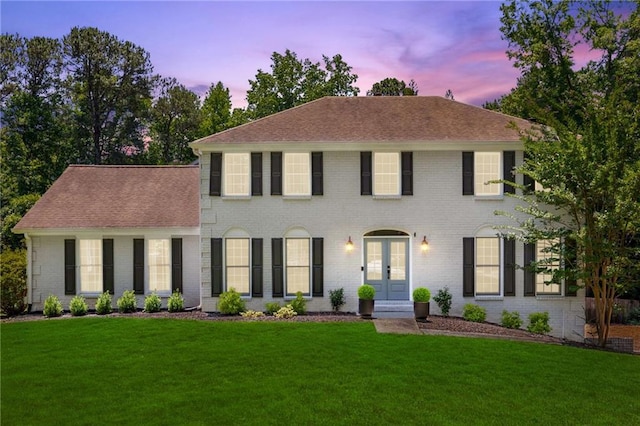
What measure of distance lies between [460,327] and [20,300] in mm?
16909

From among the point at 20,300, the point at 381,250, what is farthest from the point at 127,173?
the point at 381,250

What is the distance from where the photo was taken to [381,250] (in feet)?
61.4

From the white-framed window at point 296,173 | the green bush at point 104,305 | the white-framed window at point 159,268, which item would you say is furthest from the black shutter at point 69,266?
the white-framed window at point 296,173

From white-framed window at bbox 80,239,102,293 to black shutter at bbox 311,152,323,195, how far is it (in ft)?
29.5

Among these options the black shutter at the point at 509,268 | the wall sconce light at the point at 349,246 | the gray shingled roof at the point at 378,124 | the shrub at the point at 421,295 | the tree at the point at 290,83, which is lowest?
the shrub at the point at 421,295

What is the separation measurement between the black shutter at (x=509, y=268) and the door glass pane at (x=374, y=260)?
4.64m

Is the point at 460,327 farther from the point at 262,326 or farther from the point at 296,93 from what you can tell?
the point at 296,93

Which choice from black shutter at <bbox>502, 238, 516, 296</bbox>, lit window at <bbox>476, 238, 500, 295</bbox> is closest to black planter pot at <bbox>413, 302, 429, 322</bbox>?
lit window at <bbox>476, 238, 500, 295</bbox>

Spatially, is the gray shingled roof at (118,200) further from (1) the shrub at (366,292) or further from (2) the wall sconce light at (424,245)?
(2) the wall sconce light at (424,245)

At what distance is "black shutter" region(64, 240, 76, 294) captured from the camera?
1980cm

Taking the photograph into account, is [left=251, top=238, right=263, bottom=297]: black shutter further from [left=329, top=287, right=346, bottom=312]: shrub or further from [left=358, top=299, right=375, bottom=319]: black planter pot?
[left=358, top=299, right=375, bottom=319]: black planter pot

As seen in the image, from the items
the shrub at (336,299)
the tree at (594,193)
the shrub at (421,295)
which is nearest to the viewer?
the tree at (594,193)

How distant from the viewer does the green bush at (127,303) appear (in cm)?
1883

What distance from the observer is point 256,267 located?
18609 millimetres
